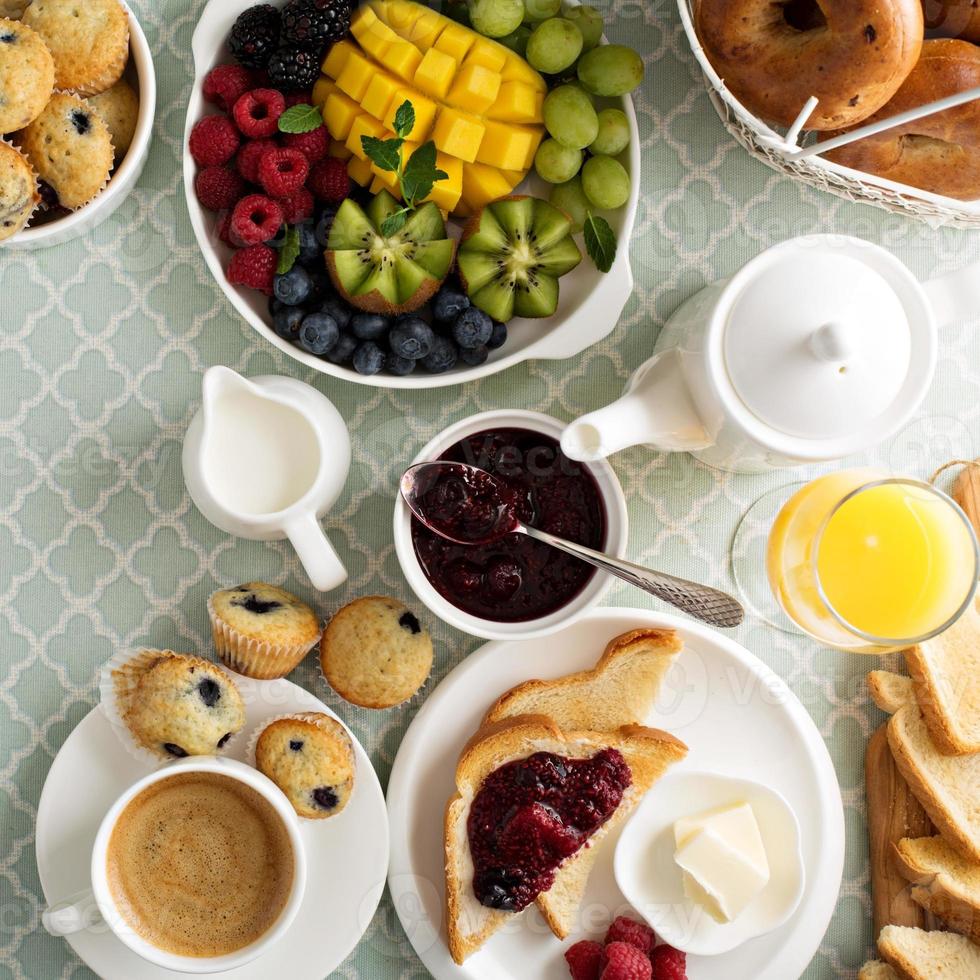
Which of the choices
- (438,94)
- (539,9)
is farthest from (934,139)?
(438,94)

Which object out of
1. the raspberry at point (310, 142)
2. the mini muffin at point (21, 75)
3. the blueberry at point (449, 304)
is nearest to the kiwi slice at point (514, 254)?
the blueberry at point (449, 304)

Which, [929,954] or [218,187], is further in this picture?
[929,954]

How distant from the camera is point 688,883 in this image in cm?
141

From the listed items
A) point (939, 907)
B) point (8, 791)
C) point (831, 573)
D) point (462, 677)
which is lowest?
point (8, 791)

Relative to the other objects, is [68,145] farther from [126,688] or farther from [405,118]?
[126,688]

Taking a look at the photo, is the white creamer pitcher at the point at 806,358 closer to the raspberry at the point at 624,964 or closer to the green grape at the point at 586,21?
the green grape at the point at 586,21

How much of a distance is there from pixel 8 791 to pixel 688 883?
1027mm

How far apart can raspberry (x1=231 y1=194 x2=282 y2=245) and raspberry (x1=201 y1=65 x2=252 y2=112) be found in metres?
0.15

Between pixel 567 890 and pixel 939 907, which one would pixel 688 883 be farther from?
pixel 939 907

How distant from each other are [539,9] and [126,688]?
1.11 m

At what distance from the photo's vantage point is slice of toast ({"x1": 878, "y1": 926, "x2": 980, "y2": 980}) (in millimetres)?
1436

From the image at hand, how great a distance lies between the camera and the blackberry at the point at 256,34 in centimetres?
131

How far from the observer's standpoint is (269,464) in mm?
1362

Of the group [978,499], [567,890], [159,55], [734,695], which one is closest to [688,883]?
[567,890]
